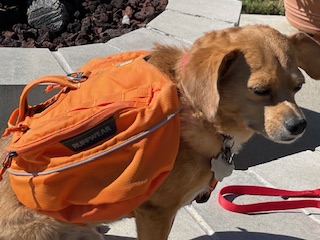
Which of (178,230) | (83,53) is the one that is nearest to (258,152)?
(83,53)

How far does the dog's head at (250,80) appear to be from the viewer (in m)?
2.43

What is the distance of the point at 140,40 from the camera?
479 cm

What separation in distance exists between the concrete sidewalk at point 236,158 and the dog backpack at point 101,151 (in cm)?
77

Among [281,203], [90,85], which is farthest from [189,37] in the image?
[90,85]

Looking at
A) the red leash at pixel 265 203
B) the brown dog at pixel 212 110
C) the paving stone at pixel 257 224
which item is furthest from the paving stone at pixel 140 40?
the brown dog at pixel 212 110

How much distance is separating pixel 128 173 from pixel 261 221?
3.75ft

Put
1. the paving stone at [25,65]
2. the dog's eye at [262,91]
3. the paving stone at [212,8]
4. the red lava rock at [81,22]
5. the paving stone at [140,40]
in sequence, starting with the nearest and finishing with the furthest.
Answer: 1. the dog's eye at [262,91]
2. the paving stone at [25,65]
3. the paving stone at [140,40]
4. the red lava rock at [81,22]
5. the paving stone at [212,8]

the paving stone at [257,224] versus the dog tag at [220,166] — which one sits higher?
the dog tag at [220,166]

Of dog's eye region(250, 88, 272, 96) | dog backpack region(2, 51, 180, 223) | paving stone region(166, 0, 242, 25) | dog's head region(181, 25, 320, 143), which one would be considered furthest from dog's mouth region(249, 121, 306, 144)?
paving stone region(166, 0, 242, 25)

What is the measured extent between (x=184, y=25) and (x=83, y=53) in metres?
1.04

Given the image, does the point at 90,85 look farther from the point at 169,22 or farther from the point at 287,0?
the point at 287,0

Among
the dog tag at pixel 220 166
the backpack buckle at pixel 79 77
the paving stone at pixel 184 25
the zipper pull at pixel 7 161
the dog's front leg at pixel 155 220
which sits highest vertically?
the backpack buckle at pixel 79 77

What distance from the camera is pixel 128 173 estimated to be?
248 cm

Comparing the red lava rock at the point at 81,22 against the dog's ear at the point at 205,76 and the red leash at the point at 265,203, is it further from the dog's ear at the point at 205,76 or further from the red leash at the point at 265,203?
the dog's ear at the point at 205,76
